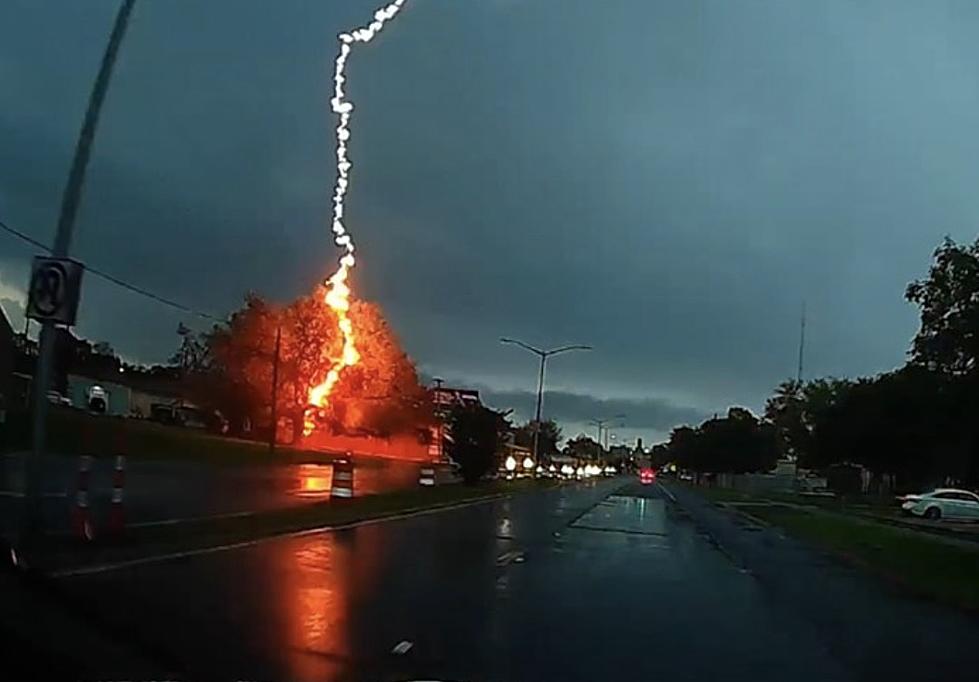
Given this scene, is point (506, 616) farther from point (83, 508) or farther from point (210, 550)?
point (83, 508)

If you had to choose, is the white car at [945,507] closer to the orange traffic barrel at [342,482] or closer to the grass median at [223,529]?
the grass median at [223,529]

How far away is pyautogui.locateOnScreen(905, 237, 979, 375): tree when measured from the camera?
2650cm

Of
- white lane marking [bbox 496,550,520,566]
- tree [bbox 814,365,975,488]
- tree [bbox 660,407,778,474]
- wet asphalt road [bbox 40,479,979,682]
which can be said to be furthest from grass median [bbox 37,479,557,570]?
tree [bbox 660,407,778,474]

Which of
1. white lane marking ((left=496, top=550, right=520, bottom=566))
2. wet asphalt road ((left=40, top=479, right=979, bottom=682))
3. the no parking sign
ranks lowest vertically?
wet asphalt road ((left=40, top=479, right=979, bottom=682))

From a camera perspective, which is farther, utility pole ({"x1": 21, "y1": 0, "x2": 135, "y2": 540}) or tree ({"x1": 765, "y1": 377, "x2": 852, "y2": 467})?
tree ({"x1": 765, "y1": 377, "x2": 852, "y2": 467})

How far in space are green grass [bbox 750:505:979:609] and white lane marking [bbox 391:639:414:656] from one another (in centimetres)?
1152

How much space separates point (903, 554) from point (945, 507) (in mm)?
31070

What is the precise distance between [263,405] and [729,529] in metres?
44.6

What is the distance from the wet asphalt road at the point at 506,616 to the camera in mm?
11781

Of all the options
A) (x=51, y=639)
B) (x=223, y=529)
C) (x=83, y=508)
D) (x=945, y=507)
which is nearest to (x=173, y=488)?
(x=223, y=529)

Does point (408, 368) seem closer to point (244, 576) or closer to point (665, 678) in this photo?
point (244, 576)

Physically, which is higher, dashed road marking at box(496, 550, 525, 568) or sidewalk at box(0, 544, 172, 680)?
sidewalk at box(0, 544, 172, 680)

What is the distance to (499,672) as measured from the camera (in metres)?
11.6

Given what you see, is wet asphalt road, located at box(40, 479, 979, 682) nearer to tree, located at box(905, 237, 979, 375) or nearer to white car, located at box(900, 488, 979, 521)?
tree, located at box(905, 237, 979, 375)
